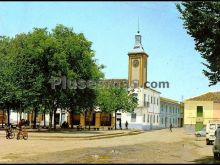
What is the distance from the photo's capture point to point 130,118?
84.2m

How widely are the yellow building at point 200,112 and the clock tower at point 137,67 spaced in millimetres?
19381

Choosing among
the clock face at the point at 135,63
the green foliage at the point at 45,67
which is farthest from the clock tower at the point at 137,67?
the green foliage at the point at 45,67

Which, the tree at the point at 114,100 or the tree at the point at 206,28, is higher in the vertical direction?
the tree at the point at 206,28

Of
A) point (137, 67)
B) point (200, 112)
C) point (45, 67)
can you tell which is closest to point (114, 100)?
point (200, 112)

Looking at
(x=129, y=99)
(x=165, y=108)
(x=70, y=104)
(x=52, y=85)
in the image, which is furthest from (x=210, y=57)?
(x=165, y=108)

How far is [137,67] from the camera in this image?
88750 mm

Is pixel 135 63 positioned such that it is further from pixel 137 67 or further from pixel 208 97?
pixel 208 97

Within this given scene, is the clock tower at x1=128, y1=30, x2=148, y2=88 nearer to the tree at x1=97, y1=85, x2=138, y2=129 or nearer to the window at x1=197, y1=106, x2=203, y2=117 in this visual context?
the tree at x1=97, y1=85, x2=138, y2=129

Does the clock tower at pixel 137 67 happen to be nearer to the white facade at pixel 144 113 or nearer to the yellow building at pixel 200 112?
the white facade at pixel 144 113

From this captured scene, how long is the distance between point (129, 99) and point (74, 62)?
28883mm

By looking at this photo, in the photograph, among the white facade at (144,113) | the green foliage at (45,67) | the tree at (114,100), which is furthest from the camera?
the white facade at (144,113)

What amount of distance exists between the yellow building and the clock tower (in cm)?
1938

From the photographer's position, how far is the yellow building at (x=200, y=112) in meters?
68.2

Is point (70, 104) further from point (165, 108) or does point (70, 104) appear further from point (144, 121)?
point (165, 108)
